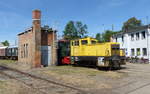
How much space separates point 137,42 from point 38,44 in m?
17.8

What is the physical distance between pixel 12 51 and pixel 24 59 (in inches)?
553

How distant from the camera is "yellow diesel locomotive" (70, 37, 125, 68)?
608 inches

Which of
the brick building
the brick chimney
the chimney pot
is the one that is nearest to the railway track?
the brick chimney

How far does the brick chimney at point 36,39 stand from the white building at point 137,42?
1725cm

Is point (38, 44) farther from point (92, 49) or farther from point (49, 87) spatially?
point (49, 87)

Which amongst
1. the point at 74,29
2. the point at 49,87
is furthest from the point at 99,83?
the point at 74,29

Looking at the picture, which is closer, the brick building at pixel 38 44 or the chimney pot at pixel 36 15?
the brick building at pixel 38 44

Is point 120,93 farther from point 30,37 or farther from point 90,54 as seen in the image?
point 30,37

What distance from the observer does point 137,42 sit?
27.3 meters

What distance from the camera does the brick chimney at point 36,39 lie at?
18.6 m

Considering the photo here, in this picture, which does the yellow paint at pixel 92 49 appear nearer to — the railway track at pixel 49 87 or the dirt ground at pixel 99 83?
the dirt ground at pixel 99 83

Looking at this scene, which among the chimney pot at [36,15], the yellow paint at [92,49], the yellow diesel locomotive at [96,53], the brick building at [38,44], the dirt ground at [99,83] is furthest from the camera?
the chimney pot at [36,15]

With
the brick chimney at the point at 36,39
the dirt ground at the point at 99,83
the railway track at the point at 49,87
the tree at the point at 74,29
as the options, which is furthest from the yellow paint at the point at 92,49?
the tree at the point at 74,29

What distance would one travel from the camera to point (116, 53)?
16000 millimetres
